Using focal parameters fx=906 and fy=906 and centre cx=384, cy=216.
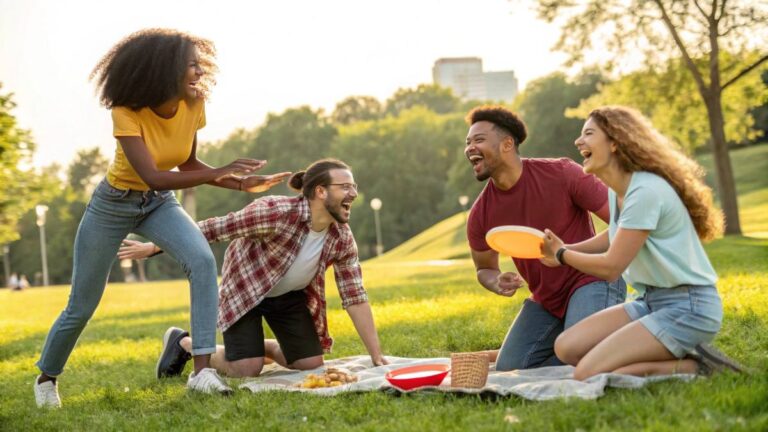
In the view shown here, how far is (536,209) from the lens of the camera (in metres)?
6.48

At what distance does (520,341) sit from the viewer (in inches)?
255

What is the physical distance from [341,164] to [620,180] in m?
2.38

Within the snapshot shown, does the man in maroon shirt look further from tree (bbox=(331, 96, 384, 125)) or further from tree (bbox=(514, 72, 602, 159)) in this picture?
tree (bbox=(331, 96, 384, 125))

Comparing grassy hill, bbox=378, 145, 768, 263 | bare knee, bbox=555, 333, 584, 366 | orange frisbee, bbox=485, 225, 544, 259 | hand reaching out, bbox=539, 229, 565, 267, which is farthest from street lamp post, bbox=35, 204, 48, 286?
hand reaching out, bbox=539, 229, 565, 267

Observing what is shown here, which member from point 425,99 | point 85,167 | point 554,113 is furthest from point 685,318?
point 425,99

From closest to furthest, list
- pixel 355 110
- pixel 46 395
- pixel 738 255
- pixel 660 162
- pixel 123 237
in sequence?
pixel 660 162
pixel 123 237
pixel 46 395
pixel 738 255
pixel 355 110

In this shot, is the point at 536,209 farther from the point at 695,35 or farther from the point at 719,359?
the point at 695,35

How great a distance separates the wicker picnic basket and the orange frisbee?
70cm

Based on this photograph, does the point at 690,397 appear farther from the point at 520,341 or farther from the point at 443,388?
the point at 520,341

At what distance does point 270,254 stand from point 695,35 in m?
20.7

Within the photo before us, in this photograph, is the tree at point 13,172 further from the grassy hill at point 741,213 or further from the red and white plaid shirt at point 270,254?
the grassy hill at point 741,213

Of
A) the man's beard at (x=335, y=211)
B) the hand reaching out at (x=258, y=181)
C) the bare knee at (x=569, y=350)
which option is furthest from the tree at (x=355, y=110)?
the bare knee at (x=569, y=350)

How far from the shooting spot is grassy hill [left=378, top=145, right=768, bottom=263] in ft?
127

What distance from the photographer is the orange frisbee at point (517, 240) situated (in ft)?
17.7
